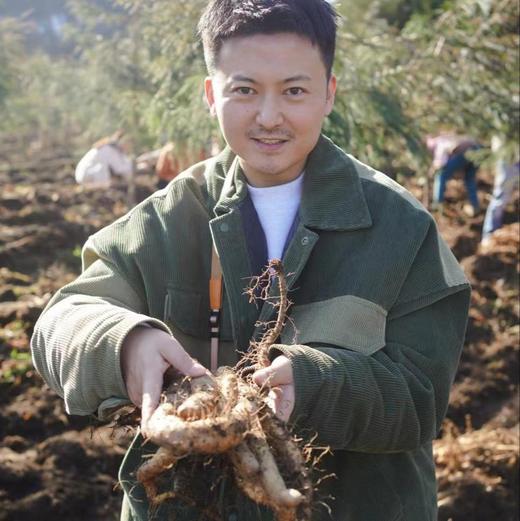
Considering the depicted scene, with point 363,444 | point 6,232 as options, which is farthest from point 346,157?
point 6,232

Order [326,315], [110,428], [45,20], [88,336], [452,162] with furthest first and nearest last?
[45,20]
[452,162]
[110,428]
[326,315]
[88,336]

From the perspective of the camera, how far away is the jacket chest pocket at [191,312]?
165cm

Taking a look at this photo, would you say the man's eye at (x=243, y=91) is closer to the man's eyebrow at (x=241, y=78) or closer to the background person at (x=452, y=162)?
the man's eyebrow at (x=241, y=78)

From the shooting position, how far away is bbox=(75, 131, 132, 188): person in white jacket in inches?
295

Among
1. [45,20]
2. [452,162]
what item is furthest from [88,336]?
[45,20]

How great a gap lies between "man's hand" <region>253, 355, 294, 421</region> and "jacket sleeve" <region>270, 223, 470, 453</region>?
1cm

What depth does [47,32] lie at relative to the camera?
30047 mm

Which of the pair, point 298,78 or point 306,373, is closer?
point 306,373

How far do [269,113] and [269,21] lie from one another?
0.20 metres

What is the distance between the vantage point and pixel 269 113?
5.32 feet

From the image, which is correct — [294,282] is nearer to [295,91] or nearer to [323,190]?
[323,190]

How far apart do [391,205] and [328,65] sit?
362 millimetres

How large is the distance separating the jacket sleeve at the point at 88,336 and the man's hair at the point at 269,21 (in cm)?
54

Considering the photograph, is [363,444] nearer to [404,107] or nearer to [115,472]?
[115,472]
